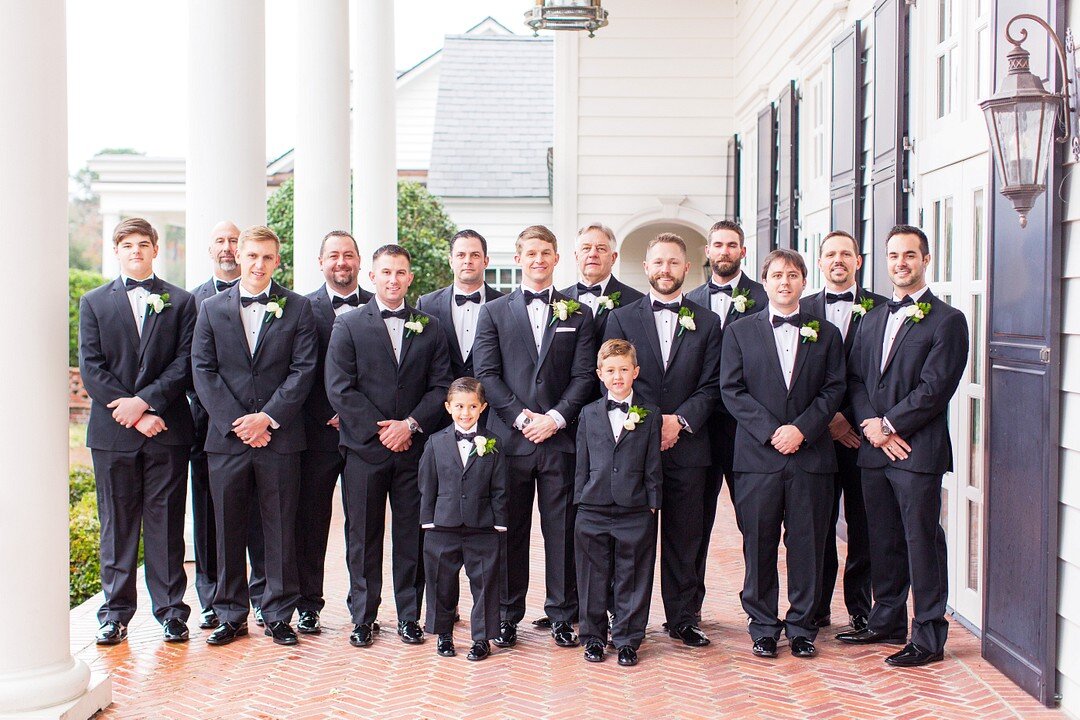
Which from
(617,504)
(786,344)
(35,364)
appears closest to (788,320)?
(786,344)

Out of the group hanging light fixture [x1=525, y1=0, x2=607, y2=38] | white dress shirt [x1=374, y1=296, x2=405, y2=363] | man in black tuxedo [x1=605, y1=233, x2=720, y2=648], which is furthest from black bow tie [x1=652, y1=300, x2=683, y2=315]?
hanging light fixture [x1=525, y1=0, x2=607, y2=38]

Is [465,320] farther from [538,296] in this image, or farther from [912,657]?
[912,657]

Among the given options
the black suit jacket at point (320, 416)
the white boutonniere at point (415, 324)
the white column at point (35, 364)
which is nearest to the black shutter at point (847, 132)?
the white boutonniere at point (415, 324)

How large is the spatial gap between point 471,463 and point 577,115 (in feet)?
34.3

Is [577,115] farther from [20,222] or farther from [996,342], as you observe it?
[20,222]

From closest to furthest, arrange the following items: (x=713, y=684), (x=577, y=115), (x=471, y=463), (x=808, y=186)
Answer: (x=713, y=684) → (x=471, y=463) → (x=808, y=186) → (x=577, y=115)

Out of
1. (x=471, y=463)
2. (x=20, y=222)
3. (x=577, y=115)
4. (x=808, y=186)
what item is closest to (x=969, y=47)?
(x=471, y=463)

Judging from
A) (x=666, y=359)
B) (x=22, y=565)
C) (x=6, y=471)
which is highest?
(x=666, y=359)

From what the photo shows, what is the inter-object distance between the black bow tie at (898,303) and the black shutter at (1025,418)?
14.8 inches

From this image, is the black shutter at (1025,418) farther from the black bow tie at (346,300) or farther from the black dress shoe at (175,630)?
the black dress shoe at (175,630)

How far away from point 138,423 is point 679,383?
2725 mm

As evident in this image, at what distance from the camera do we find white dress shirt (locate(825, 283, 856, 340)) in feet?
21.0

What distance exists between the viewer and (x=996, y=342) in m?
5.61

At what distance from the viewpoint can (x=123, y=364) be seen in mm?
5934
